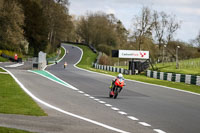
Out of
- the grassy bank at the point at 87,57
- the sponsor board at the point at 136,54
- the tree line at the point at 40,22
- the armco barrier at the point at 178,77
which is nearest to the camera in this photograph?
the armco barrier at the point at 178,77

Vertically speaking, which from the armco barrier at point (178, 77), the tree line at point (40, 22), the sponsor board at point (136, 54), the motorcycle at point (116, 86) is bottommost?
the armco barrier at point (178, 77)

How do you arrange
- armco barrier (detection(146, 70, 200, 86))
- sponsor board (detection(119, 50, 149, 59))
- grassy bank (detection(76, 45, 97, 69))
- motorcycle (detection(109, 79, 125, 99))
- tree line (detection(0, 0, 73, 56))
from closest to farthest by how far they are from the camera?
motorcycle (detection(109, 79, 125, 99))
armco barrier (detection(146, 70, 200, 86))
sponsor board (detection(119, 50, 149, 59))
tree line (detection(0, 0, 73, 56))
grassy bank (detection(76, 45, 97, 69))

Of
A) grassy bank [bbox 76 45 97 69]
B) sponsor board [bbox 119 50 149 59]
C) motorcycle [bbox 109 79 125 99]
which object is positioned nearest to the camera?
motorcycle [bbox 109 79 125 99]

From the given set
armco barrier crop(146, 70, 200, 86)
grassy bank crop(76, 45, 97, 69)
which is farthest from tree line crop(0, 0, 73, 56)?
armco barrier crop(146, 70, 200, 86)

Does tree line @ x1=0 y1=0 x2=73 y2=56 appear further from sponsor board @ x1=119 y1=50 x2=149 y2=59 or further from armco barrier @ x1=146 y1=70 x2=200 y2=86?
armco barrier @ x1=146 y1=70 x2=200 y2=86

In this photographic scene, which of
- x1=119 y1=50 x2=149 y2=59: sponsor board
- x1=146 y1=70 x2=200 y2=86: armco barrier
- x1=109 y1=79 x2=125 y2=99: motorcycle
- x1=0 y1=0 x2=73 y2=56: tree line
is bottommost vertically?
x1=146 y1=70 x2=200 y2=86: armco barrier

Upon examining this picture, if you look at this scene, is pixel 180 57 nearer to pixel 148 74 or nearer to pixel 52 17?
pixel 52 17

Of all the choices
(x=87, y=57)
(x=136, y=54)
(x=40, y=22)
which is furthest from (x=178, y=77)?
(x=87, y=57)

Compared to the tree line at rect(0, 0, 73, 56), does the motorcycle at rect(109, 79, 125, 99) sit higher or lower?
lower

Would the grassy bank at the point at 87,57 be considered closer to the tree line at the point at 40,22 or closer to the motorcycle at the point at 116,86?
the tree line at the point at 40,22

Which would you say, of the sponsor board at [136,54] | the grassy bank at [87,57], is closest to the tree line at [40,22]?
the grassy bank at [87,57]

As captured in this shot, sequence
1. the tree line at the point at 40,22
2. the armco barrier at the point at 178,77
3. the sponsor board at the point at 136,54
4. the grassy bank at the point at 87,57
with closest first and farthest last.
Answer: the armco barrier at the point at 178,77
the sponsor board at the point at 136,54
the tree line at the point at 40,22
the grassy bank at the point at 87,57

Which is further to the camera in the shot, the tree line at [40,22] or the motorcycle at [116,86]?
the tree line at [40,22]

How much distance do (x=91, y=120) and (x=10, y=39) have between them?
160ft
